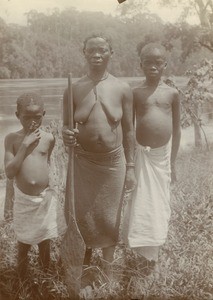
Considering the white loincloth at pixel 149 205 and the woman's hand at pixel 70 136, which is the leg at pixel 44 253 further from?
the woman's hand at pixel 70 136

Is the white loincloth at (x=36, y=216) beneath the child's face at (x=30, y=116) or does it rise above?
beneath

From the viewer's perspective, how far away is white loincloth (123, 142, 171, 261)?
79.5 inches

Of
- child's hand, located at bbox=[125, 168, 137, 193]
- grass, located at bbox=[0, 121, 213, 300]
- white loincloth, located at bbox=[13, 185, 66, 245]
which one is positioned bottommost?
grass, located at bbox=[0, 121, 213, 300]

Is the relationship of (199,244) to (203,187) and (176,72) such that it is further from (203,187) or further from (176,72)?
(176,72)

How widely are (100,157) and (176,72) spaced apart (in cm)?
54

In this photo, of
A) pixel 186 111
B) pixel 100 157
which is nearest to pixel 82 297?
pixel 100 157

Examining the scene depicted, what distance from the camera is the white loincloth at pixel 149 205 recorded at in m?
2.02

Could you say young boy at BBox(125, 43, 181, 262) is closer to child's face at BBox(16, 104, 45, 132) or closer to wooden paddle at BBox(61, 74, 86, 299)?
wooden paddle at BBox(61, 74, 86, 299)

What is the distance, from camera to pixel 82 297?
2.04m

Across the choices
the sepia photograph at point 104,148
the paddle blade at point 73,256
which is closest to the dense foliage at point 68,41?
the sepia photograph at point 104,148

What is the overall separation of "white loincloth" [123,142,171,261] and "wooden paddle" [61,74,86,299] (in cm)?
22

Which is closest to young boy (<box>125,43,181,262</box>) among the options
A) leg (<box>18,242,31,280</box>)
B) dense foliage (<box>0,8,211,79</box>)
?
dense foliage (<box>0,8,211,79</box>)

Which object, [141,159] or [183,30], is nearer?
[141,159]

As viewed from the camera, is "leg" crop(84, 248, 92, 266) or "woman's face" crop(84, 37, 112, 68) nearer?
"woman's face" crop(84, 37, 112, 68)
